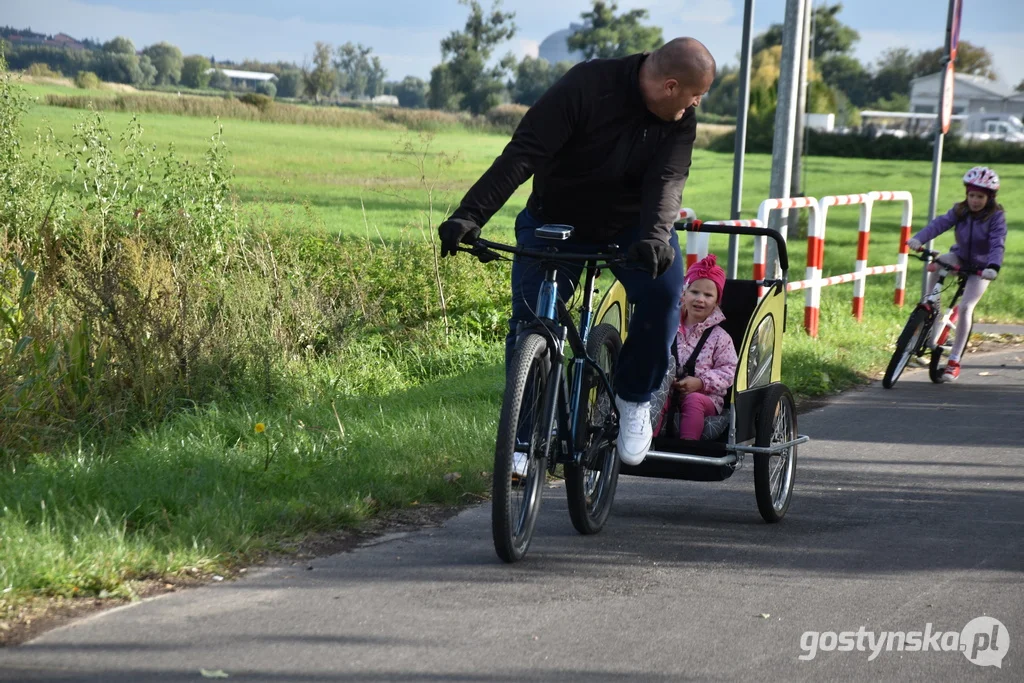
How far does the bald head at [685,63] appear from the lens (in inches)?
189

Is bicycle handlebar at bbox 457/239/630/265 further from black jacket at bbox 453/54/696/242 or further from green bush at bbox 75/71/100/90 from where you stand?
green bush at bbox 75/71/100/90

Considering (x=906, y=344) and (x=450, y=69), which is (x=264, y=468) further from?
(x=450, y=69)

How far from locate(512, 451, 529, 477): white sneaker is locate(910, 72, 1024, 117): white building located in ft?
428

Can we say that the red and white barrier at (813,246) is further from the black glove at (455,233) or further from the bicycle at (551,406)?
the black glove at (455,233)

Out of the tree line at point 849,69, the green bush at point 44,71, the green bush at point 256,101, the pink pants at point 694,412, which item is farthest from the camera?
the tree line at point 849,69

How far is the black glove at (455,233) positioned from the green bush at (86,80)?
1660cm

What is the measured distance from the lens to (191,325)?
8.79m

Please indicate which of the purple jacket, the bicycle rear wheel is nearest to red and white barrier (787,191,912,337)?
the purple jacket

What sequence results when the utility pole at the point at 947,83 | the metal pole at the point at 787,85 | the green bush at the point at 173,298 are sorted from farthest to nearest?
the utility pole at the point at 947,83 → the metal pole at the point at 787,85 → the green bush at the point at 173,298

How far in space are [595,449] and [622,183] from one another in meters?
1.08

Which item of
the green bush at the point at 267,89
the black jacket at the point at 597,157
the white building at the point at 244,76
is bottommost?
the black jacket at the point at 597,157

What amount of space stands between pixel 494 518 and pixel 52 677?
168 centimetres

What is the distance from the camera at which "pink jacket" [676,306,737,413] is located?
19.3 ft

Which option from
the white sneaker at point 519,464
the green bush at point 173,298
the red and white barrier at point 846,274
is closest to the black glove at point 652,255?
the white sneaker at point 519,464
